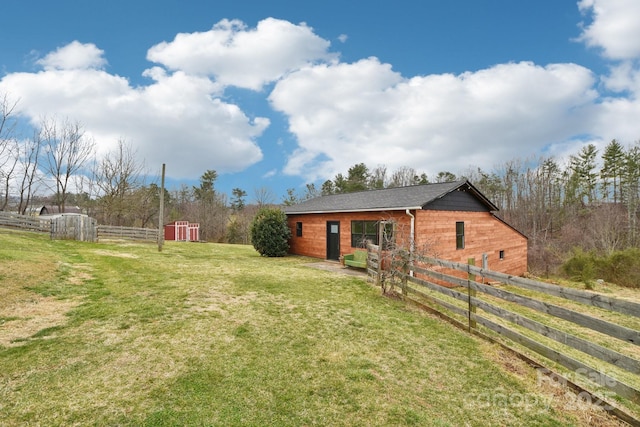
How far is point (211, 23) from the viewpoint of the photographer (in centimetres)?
1471

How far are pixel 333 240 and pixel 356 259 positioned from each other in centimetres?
260

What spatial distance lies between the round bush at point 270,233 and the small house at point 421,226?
0.99m

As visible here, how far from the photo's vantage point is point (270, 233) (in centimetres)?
1747

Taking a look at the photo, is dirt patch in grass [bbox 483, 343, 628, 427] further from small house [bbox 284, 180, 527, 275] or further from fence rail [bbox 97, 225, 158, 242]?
fence rail [bbox 97, 225, 158, 242]

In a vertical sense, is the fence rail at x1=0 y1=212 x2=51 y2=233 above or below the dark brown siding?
below

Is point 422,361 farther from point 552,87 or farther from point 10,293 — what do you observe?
point 552,87

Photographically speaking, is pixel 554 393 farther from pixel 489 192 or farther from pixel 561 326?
pixel 489 192

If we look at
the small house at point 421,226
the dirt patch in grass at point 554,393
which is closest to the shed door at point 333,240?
the small house at point 421,226

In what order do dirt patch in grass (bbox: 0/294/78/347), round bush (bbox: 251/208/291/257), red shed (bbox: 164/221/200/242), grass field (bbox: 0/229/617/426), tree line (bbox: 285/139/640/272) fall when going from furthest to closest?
red shed (bbox: 164/221/200/242)
tree line (bbox: 285/139/640/272)
round bush (bbox: 251/208/291/257)
dirt patch in grass (bbox: 0/294/78/347)
grass field (bbox: 0/229/617/426)

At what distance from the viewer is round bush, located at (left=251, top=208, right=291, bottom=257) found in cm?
1744

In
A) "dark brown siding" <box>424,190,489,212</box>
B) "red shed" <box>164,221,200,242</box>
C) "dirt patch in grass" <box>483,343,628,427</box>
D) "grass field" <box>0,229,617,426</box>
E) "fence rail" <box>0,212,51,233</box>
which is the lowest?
"dirt patch in grass" <box>483,343,628,427</box>

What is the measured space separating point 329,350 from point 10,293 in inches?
293

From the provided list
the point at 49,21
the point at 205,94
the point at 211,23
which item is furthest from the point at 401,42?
the point at 49,21

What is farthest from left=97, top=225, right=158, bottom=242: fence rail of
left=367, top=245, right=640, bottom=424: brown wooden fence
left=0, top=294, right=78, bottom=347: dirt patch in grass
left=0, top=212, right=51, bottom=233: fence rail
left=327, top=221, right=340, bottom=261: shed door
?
left=367, top=245, right=640, bottom=424: brown wooden fence
